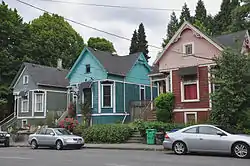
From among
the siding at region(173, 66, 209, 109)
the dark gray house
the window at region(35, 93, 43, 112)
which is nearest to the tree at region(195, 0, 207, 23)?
the dark gray house

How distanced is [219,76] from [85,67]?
15.9 m

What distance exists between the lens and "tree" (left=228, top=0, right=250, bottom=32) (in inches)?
925

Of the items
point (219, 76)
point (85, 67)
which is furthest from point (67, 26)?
point (219, 76)

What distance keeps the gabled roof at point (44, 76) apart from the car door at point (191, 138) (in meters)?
24.0

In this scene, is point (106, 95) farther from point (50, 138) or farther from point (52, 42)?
point (52, 42)

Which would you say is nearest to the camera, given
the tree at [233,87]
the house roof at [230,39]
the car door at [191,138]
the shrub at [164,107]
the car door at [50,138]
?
the car door at [191,138]

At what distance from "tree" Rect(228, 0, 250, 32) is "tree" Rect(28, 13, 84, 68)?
2758cm

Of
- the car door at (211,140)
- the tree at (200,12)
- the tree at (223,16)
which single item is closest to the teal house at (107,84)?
the car door at (211,140)

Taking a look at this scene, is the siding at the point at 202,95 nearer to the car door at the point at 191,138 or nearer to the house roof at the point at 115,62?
the house roof at the point at 115,62

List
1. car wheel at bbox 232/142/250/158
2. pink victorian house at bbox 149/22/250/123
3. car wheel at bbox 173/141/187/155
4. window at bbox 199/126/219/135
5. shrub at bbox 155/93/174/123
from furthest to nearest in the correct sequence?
shrub at bbox 155/93/174/123
pink victorian house at bbox 149/22/250/123
car wheel at bbox 173/141/187/155
window at bbox 199/126/219/135
car wheel at bbox 232/142/250/158

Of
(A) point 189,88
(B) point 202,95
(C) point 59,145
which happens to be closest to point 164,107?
(A) point 189,88

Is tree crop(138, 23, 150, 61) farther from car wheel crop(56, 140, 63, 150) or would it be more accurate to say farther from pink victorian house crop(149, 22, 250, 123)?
car wheel crop(56, 140, 63, 150)

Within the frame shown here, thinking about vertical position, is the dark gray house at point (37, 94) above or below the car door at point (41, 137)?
above

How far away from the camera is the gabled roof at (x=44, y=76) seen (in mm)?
37938
